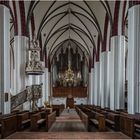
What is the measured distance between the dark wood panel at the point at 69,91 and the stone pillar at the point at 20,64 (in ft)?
68.8

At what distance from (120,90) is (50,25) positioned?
1186 centimetres

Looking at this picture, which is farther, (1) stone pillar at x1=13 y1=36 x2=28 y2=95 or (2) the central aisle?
(1) stone pillar at x1=13 y1=36 x2=28 y2=95

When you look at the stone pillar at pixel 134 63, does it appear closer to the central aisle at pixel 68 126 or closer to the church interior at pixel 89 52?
the church interior at pixel 89 52

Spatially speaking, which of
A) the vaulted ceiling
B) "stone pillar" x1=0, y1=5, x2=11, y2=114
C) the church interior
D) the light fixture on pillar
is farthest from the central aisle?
the vaulted ceiling

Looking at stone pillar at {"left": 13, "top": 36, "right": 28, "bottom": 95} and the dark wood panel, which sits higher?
stone pillar at {"left": 13, "top": 36, "right": 28, "bottom": 95}

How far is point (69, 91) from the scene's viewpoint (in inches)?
1558

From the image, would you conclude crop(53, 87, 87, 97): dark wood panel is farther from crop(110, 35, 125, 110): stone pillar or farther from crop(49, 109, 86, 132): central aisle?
crop(110, 35, 125, 110): stone pillar

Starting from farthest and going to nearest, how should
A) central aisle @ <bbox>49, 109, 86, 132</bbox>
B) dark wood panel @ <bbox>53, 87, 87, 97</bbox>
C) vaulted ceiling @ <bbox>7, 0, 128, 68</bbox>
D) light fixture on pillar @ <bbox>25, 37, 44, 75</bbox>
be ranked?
dark wood panel @ <bbox>53, 87, 87, 97</bbox> < vaulted ceiling @ <bbox>7, 0, 128, 68</bbox> < light fixture on pillar @ <bbox>25, 37, 44, 75</bbox> < central aisle @ <bbox>49, 109, 86, 132</bbox>

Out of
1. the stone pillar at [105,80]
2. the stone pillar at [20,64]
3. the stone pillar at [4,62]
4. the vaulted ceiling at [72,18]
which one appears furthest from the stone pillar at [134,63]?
the stone pillar at [105,80]

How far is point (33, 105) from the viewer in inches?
727

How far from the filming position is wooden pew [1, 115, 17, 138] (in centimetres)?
942

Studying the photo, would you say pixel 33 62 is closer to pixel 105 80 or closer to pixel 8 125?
pixel 105 80

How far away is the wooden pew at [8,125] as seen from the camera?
9.42m

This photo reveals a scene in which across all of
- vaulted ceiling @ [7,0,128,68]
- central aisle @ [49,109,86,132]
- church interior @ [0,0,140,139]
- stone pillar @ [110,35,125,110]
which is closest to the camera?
church interior @ [0,0,140,139]
